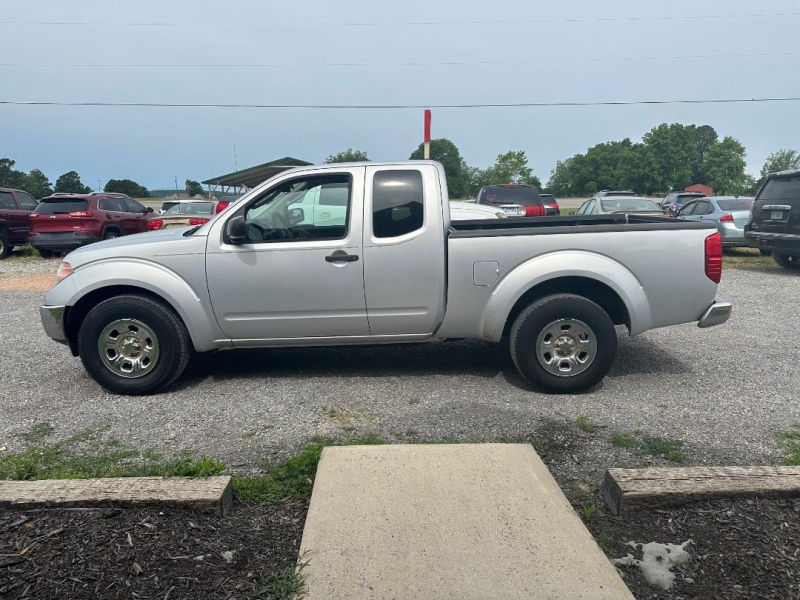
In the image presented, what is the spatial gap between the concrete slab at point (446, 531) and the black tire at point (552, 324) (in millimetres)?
1204

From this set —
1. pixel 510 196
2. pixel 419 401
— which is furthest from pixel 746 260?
pixel 419 401

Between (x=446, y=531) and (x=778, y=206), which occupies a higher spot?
(x=778, y=206)

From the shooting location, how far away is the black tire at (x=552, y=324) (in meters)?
4.81

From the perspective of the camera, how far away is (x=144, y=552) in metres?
2.77

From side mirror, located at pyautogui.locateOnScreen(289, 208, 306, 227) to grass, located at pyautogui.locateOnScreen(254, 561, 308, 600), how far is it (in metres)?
3.06

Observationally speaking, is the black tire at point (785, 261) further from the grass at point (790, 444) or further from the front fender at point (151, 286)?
the front fender at point (151, 286)

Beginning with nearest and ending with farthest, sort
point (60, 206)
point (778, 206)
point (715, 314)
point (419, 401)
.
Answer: point (419, 401) → point (715, 314) → point (778, 206) → point (60, 206)

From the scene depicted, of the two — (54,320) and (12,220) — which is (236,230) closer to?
(54,320)

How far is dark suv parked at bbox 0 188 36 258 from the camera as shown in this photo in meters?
15.6

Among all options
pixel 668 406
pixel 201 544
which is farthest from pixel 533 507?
pixel 668 406

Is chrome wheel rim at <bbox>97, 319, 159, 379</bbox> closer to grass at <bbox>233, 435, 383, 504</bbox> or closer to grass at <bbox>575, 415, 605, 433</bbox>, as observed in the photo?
grass at <bbox>233, 435, 383, 504</bbox>

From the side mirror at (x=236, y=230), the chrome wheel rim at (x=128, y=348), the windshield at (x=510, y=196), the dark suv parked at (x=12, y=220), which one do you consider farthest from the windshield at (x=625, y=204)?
the dark suv parked at (x=12, y=220)

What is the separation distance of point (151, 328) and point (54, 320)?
836 millimetres

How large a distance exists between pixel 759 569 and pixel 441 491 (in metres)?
1.49
